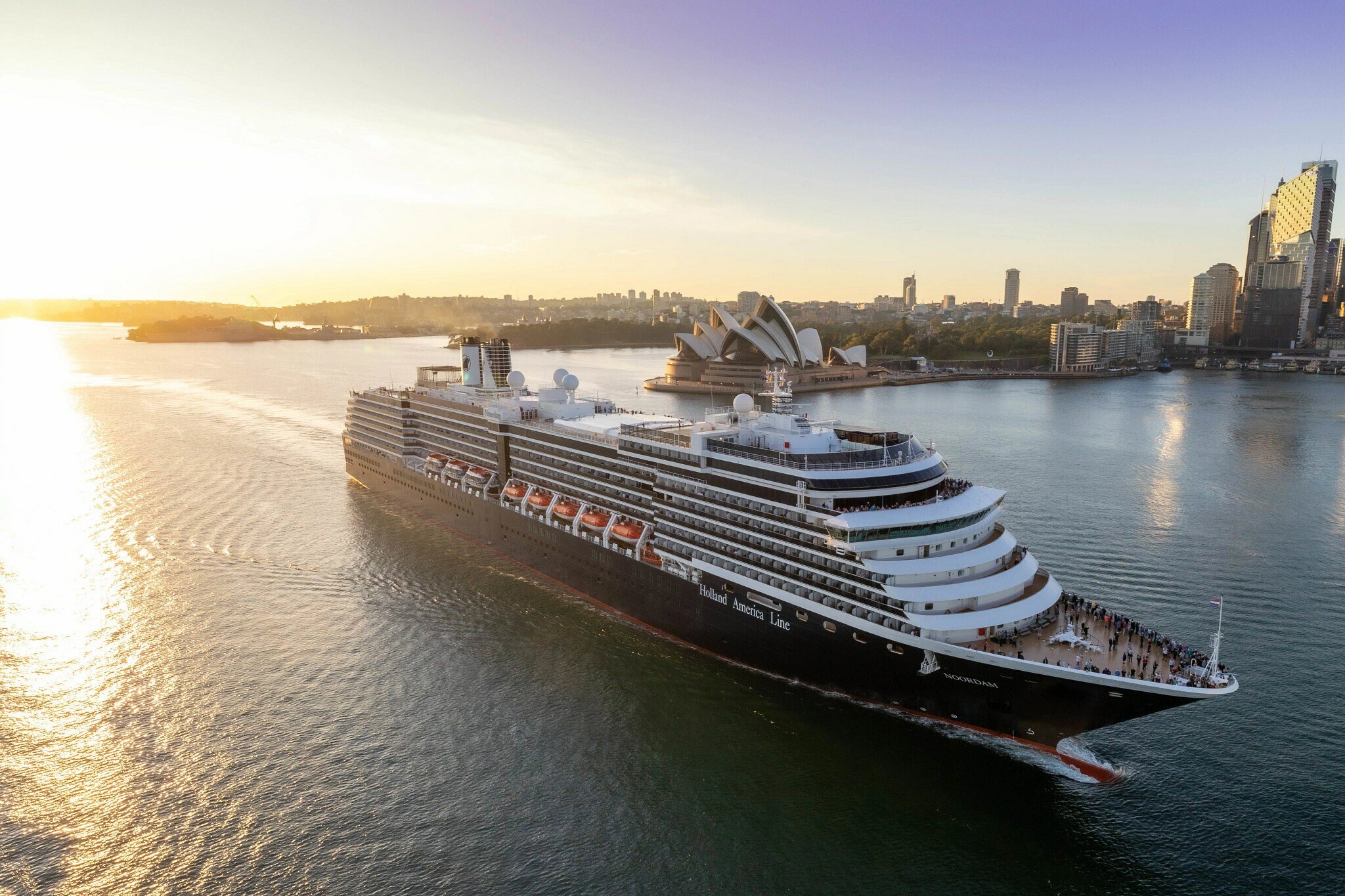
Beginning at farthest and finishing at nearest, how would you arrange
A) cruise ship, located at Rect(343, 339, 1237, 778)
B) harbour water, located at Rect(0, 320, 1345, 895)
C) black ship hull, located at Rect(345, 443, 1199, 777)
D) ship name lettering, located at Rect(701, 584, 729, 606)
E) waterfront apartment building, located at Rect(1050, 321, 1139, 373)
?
waterfront apartment building, located at Rect(1050, 321, 1139, 373)
ship name lettering, located at Rect(701, 584, 729, 606)
cruise ship, located at Rect(343, 339, 1237, 778)
black ship hull, located at Rect(345, 443, 1199, 777)
harbour water, located at Rect(0, 320, 1345, 895)

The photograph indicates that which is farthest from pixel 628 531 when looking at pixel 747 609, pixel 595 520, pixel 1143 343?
pixel 1143 343

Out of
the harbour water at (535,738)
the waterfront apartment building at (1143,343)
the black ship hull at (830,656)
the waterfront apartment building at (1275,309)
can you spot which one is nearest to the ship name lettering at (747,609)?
the black ship hull at (830,656)

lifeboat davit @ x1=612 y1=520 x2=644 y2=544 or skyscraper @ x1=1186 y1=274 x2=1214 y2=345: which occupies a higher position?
skyscraper @ x1=1186 y1=274 x2=1214 y2=345

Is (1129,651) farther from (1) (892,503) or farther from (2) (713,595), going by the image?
(2) (713,595)

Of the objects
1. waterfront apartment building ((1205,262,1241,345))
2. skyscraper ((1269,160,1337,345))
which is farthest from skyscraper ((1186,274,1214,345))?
skyscraper ((1269,160,1337,345))

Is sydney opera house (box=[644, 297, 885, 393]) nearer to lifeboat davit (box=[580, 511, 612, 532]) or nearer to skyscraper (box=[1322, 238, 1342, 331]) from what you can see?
lifeboat davit (box=[580, 511, 612, 532])

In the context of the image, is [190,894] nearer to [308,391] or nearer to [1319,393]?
[308,391]
